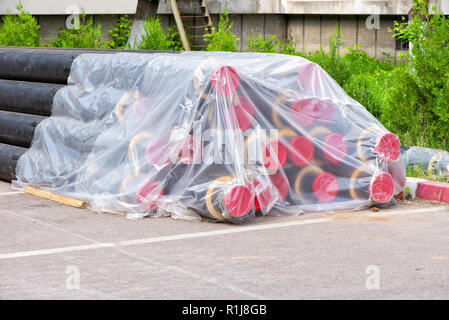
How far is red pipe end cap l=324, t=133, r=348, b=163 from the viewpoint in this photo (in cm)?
838

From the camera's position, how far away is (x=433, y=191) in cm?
873

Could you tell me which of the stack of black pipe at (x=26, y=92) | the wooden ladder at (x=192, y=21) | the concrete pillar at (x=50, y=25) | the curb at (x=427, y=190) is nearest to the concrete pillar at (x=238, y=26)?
the wooden ladder at (x=192, y=21)

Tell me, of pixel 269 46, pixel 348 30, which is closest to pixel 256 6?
pixel 348 30

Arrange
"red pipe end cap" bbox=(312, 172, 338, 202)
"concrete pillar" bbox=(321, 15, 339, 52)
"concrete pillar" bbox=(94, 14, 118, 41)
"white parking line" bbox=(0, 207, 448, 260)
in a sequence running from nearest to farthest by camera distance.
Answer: "white parking line" bbox=(0, 207, 448, 260)
"red pipe end cap" bbox=(312, 172, 338, 202)
"concrete pillar" bbox=(321, 15, 339, 52)
"concrete pillar" bbox=(94, 14, 118, 41)

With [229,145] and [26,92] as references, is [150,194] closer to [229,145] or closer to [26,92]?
[229,145]

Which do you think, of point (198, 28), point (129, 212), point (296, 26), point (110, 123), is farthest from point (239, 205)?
point (198, 28)

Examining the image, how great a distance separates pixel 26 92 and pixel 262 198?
385cm

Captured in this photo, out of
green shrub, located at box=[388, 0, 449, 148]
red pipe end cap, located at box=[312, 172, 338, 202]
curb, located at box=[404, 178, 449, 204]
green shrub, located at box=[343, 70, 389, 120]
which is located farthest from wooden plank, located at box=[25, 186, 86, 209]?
green shrub, located at box=[343, 70, 389, 120]

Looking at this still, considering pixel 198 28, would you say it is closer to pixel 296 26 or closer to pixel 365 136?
pixel 296 26

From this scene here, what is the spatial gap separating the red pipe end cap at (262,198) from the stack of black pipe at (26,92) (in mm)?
3166

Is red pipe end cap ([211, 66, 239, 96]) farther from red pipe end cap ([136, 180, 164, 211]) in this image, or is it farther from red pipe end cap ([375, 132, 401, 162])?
red pipe end cap ([375, 132, 401, 162])

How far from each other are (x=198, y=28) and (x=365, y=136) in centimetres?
1185

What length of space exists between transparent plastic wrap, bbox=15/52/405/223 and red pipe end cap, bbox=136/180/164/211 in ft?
0.04

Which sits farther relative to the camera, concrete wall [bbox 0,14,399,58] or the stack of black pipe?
concrete wall [bbox 0,14,399,58]
